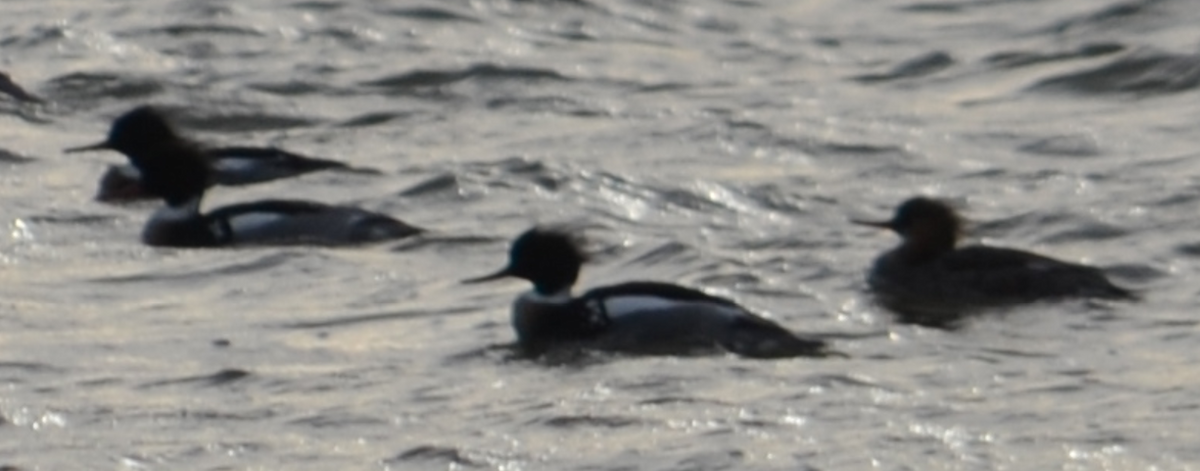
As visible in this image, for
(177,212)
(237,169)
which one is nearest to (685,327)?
(177,212)

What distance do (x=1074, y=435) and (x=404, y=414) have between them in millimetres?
2001

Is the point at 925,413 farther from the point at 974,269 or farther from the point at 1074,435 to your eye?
the point at 974,269

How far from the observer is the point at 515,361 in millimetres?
11055

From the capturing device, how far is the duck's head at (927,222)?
514 inches

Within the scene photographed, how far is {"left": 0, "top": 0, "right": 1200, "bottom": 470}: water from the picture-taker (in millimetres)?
9695

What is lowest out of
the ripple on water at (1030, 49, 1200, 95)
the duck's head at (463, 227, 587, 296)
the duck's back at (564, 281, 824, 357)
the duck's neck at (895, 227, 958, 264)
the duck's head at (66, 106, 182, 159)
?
the duck's head at (66, 106, 182, 159)

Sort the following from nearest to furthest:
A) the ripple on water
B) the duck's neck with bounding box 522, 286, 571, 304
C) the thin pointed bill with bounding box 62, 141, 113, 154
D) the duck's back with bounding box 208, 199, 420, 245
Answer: the duck's neck with bounding box 522, 286, 571, 304, the duck's back with bounding box 208, 199, 420, 245, the thin pointed bill with bounding box 62, 141, 113, 154, the ripple on water

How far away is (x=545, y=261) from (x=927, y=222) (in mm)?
1996

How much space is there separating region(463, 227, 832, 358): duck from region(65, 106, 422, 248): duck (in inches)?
67.5

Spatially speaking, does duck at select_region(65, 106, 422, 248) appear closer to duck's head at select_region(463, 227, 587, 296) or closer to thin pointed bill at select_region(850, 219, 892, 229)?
duck's head at select_region(463, 227, 587, 296)

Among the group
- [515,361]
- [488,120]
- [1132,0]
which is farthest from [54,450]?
[1132,0]

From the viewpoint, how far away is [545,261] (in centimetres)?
1183

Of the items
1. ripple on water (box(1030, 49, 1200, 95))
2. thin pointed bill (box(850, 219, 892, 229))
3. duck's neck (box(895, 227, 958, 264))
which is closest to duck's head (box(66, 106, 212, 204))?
thin pointed bill (box(850, 219, 892, 229))

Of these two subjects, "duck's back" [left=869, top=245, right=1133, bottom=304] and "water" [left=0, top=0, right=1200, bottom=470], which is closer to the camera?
"water" [left=0, top=0, right=1200, bottom=470]
